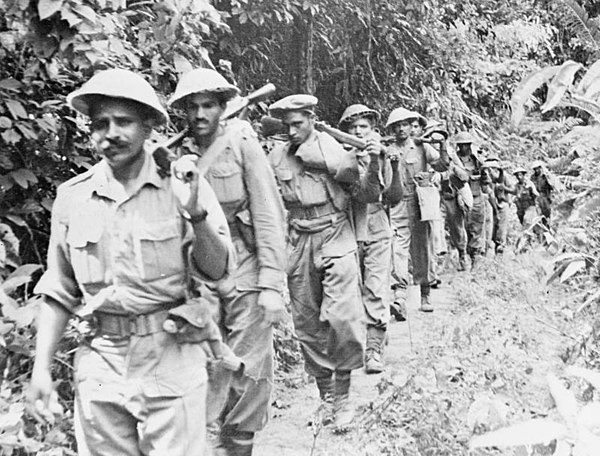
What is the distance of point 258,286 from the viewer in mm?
4867

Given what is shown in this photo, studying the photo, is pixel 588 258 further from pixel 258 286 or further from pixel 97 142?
pixel 97 142

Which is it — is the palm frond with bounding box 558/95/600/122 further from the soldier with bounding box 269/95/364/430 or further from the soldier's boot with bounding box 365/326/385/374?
the soldier's boot with bounding box 365/326/385/374

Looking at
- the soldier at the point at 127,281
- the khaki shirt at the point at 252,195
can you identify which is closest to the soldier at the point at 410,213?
the khaki shirt at the point at 252,195

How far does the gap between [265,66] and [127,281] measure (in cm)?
883

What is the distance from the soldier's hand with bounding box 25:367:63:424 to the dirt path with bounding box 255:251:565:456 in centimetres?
203

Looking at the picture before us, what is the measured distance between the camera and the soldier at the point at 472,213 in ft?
49.2

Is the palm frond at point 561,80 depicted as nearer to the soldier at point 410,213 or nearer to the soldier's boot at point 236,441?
the soldier's boot at point 236,441

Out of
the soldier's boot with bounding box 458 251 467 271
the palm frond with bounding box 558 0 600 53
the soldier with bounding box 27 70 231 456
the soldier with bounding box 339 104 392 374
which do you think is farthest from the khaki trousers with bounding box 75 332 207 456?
the soldier's boot with bounding box 458 251 467 271

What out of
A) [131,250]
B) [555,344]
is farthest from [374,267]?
[131,250]

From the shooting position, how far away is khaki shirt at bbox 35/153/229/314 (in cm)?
338

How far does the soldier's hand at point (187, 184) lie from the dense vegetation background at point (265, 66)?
1260 millimetres

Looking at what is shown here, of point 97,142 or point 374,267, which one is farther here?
point 374,267

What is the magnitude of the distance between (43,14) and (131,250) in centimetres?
178

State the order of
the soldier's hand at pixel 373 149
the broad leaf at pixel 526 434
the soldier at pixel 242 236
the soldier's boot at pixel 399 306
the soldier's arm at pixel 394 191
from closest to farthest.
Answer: the broad leaf at pixel 526 434
the soldier at pixel 242 236
the soldier's hand at pixel 373 149
the soldier's arm at pixel 394 191
the soldier's boot at pixel 399 306
